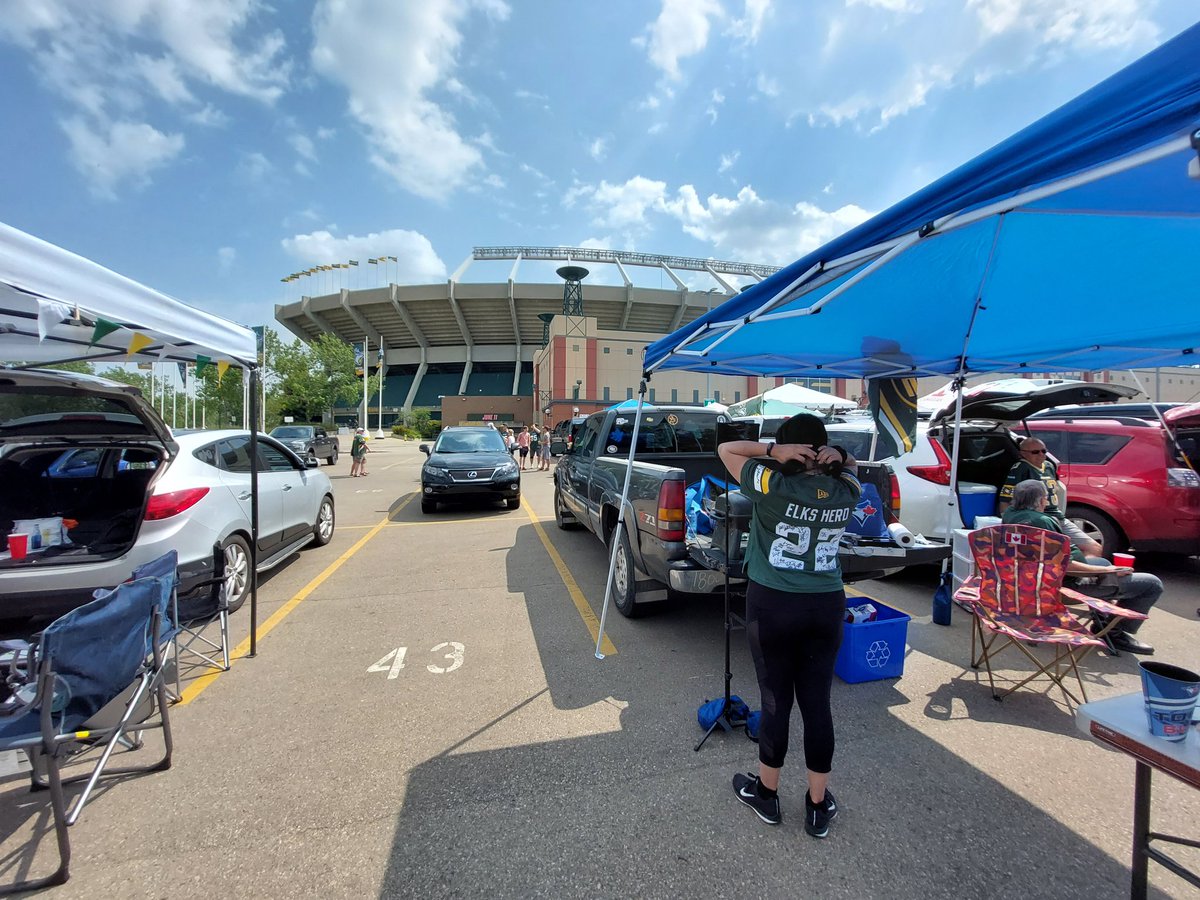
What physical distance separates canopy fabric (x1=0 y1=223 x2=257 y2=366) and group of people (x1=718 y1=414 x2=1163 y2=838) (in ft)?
10.9

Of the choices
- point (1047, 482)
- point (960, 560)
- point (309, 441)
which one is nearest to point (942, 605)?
point (960, 560)

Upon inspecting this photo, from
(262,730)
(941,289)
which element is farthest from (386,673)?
(941,289)

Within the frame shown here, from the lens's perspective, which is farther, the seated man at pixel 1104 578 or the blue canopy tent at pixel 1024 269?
the seated man at pixel 1104 578

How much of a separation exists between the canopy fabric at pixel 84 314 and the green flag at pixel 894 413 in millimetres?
6087

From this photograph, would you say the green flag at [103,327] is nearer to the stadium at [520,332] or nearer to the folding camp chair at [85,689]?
the folding camp chair at [85,689]

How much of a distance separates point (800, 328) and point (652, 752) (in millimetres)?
3298

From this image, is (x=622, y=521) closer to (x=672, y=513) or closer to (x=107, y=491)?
(x=672, y=513)

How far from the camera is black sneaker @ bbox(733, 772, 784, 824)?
2219 mm

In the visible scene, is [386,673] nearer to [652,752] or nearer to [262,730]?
[262,730]

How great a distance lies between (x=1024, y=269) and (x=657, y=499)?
2824 millimetres

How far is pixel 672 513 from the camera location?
12.1 ft

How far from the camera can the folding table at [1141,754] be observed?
1.58 m

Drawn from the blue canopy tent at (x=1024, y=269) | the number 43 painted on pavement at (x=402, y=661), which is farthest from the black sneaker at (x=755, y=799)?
the blue canopy tent at (x=1024, y=269)

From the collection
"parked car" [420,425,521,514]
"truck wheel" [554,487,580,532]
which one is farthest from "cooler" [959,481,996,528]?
"parked car" [420,425,521,514]
